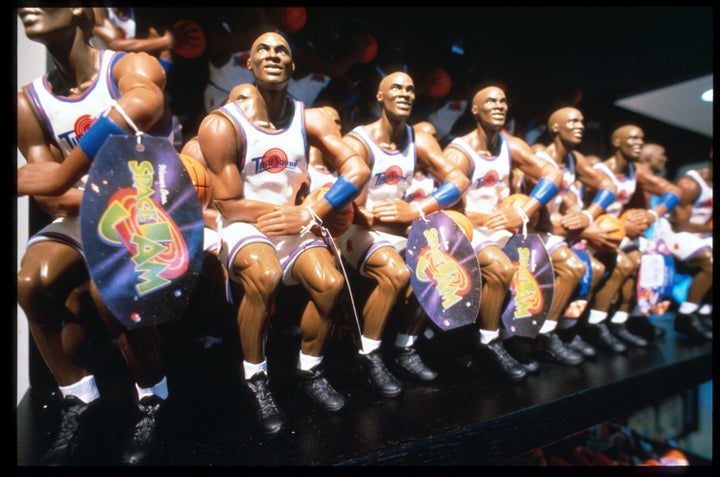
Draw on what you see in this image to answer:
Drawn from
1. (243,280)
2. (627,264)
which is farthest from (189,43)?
(627,264)

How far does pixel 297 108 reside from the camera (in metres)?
1.35

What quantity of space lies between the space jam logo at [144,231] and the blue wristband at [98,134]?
0.09m

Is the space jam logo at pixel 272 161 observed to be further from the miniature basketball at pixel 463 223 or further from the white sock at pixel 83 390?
the white sock at pixel 83 390

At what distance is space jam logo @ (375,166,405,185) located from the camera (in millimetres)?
1562

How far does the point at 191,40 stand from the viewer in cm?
175

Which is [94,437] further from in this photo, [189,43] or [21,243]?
[189,43]

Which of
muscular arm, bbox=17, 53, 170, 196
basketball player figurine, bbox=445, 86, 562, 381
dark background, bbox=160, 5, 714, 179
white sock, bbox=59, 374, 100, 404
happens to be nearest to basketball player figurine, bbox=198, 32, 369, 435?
muscular arm, bbox=17, 53, 170, 196

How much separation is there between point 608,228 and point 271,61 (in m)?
1.71

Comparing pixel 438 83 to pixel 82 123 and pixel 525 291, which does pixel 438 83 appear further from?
pixel 82 123

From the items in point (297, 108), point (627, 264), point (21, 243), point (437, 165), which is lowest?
point (627, 264)

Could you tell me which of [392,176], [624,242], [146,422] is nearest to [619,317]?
[624,242]

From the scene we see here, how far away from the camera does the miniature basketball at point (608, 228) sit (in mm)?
1946

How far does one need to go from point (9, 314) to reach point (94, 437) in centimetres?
41

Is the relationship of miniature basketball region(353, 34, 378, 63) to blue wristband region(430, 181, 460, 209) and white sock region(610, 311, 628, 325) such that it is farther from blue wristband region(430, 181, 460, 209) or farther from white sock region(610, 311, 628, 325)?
white sock region(610, 311, 628, 325)
